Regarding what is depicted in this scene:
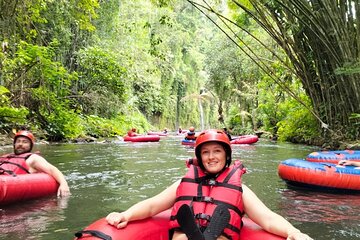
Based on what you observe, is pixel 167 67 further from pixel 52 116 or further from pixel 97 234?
pixel 97 234

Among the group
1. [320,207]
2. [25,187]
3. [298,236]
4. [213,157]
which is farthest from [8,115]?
[298,236]

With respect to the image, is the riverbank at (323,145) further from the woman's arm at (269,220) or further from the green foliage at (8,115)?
the woman's arm at (269,220)

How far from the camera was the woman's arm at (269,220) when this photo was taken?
238 centimetres

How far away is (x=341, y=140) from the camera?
9.98m

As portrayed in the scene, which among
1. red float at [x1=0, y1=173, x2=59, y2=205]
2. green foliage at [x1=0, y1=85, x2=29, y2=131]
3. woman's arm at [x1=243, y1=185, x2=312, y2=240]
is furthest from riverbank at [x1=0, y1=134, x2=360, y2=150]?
woman's arm at [x1=243, y1=185, x2=312, y2=240]

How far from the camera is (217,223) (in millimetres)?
2568

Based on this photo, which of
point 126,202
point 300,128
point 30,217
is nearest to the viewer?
point 30,217

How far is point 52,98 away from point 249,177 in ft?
29.1

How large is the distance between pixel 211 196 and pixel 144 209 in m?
0.47

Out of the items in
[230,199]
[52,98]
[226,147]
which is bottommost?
[230,199]

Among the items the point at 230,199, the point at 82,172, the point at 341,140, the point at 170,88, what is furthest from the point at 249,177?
the point at 170,88

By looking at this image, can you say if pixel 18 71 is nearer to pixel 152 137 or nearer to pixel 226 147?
pixel 152 137

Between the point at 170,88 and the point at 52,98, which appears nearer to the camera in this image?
the point at 52,98

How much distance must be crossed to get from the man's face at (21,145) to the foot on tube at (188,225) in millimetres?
3150
